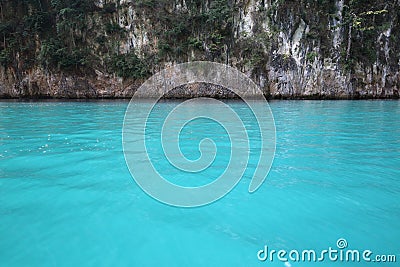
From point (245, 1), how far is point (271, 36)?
3417mm

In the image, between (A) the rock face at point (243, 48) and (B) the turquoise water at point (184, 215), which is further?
(A) the rock face at point (243, 48)

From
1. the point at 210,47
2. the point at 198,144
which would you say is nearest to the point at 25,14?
the point at 210,47

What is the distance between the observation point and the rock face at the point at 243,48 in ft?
68.6

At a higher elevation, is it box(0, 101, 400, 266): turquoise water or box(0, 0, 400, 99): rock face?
box(0, 0, 400, 99): rock face

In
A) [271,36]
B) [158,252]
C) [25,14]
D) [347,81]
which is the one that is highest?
[25,14]

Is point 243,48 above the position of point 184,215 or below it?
above

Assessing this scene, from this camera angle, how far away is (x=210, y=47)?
21297mm

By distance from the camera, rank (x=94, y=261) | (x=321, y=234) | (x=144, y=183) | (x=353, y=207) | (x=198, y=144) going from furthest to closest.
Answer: (x=198, y=144), (x=144, y=183), (x=353, y=207), (x=321, y=234), (x=94, y=261)

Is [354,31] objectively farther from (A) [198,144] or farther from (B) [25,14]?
(B) [25,14]

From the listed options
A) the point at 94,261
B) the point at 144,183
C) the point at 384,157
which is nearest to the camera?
the point at 94,261

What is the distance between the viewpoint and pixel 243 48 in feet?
70.9

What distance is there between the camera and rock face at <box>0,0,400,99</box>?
20.9 m

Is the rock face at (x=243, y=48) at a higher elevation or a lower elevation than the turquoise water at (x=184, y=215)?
higher

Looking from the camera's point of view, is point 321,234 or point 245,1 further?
point 245,1
